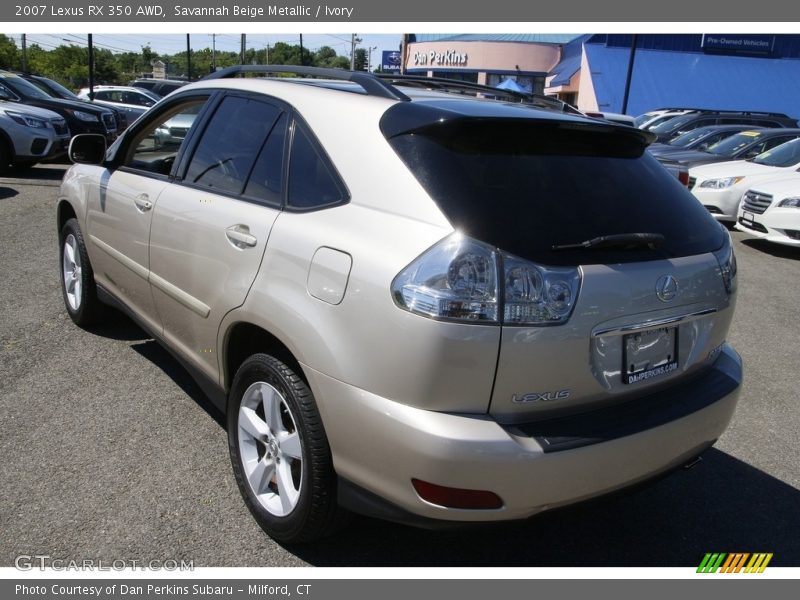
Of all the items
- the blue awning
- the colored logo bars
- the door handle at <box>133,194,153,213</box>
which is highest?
the blue awning

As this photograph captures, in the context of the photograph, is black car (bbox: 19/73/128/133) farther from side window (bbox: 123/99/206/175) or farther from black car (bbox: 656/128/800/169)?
side window (bbox: 123/99/206/175)

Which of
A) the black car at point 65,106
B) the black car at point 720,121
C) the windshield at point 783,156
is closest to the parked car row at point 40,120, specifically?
the black car at point 65,106

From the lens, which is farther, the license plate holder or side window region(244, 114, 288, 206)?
side window region(244, 114, 288, 206)

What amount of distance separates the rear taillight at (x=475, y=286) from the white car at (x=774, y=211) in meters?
8.44

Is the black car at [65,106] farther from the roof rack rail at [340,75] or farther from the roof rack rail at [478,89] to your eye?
the roof rack rail at [478,89]

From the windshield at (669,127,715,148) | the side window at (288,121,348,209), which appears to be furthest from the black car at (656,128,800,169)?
the side window at (288,121,348,209)

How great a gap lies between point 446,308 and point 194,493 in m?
1.66

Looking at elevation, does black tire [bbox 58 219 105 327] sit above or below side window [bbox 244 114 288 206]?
below

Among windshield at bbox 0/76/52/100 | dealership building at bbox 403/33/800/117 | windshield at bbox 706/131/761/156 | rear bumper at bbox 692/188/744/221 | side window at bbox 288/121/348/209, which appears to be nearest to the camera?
side window at bbox 288/121/348/209

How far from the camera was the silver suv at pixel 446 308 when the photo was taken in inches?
83.2

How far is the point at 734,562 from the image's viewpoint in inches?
112

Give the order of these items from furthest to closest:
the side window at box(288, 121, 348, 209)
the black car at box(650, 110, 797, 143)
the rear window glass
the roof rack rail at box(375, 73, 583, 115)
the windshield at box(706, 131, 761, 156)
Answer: the black car at box(650, 110, 797, 143) < the windshield at box(706, 131, 761, 156) < the roof rack rail at box(375, 73, 583, 115) < the side window at box(288, 121, 348, 209) < the rear window glass

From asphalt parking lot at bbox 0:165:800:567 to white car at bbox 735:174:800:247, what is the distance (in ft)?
17.0

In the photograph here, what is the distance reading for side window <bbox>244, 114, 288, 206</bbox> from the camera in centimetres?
281
